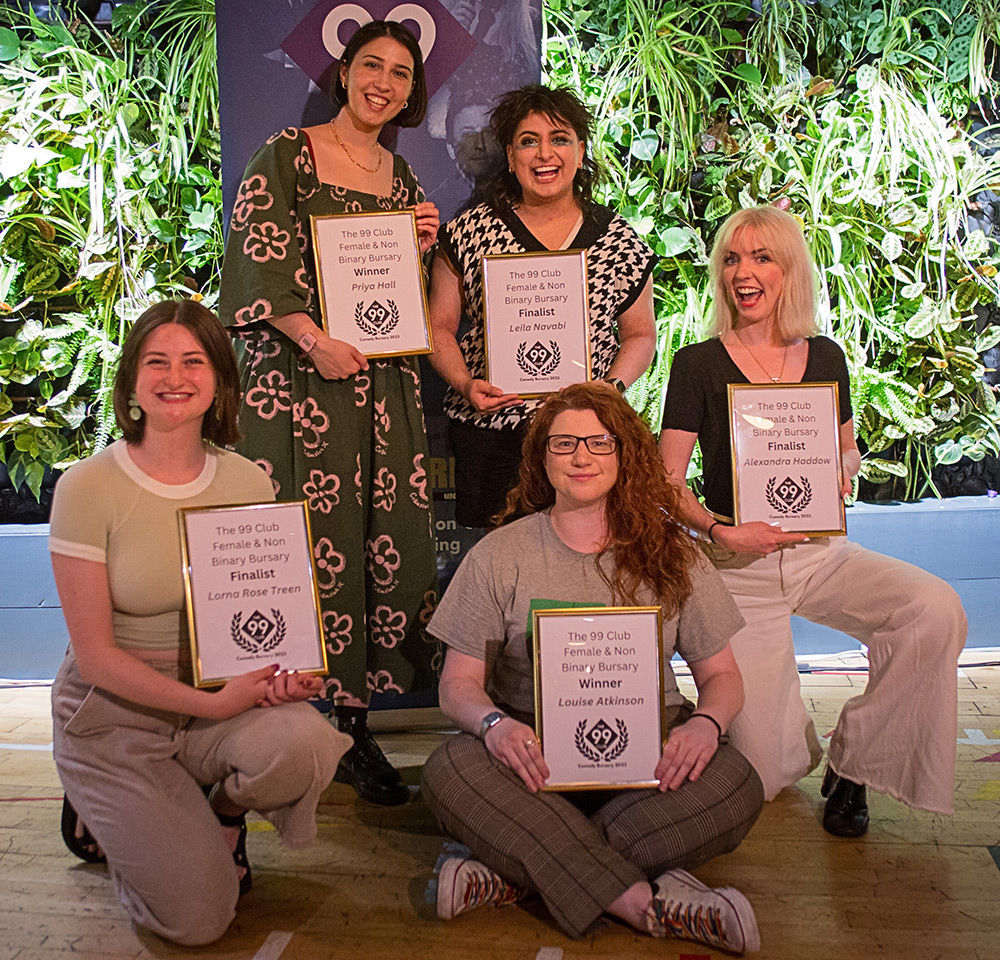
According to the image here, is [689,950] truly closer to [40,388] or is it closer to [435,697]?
[435,697]

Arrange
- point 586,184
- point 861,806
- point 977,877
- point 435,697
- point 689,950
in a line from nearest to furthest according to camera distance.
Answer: point 689,950 → point 977,877 → point 861,806 → point 586,184 → point 435,697

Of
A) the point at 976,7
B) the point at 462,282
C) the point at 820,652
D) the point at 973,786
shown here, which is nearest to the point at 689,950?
the point at 973,786

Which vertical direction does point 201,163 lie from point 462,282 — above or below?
above

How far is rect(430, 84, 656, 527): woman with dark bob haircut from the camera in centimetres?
253

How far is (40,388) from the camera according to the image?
378 cm

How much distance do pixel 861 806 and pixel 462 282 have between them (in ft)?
5.12

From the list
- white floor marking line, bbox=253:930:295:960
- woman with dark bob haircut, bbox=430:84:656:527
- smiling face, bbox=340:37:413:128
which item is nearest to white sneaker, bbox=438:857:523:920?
white floor marking line, bbox=253:930:295:960

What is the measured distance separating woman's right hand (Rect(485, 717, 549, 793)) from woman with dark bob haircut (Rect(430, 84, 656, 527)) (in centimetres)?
77

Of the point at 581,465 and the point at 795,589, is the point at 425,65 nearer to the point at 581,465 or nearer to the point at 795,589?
the point at 581,465

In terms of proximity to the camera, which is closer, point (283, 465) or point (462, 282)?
point (283, 465)

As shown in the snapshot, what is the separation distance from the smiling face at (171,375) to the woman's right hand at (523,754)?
85cm

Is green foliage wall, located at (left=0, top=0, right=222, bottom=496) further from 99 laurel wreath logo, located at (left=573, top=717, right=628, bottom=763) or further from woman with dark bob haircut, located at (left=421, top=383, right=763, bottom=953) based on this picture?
99 laurel wreath logo, located at (left=573, top=717, right=628, bottom=763)

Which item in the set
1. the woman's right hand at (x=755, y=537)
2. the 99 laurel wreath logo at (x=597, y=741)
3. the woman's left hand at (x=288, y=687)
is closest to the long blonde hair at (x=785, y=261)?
the woman's right hand at (x=755, y=537)

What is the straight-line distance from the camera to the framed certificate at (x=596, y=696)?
1939 mm
